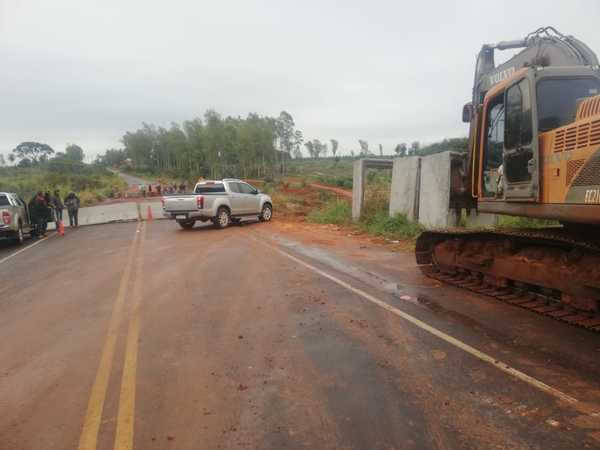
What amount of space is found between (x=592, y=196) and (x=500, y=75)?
10.4ft

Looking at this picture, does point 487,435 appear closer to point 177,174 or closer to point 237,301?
point 237,301

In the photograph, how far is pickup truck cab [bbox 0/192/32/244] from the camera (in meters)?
14.2

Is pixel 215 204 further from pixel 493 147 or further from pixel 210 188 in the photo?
pixel 493 147

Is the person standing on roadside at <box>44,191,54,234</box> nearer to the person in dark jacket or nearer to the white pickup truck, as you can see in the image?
the person in dark jacket

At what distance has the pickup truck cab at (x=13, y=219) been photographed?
46.8 ft

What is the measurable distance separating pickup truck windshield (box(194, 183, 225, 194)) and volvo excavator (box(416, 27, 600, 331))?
11491 mm

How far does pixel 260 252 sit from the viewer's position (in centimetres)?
→ 1084

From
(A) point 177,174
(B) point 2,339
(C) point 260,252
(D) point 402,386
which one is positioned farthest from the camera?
(A) point 177,174

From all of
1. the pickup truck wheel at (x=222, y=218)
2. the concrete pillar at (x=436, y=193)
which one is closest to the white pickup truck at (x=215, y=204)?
the pickup truck wheel at (x=222, y=218)

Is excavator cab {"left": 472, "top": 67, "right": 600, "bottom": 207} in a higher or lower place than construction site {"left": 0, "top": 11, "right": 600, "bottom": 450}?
higher

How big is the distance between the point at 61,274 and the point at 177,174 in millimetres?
81499

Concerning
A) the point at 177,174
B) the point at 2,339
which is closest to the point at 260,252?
the point at 2,339

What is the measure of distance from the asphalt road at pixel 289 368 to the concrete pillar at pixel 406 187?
19.3 feet

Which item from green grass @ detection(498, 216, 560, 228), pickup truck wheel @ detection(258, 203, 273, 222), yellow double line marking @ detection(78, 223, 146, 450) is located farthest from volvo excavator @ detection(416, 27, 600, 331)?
pickup truck wheel @ detection(258, 203, 273, 222)
